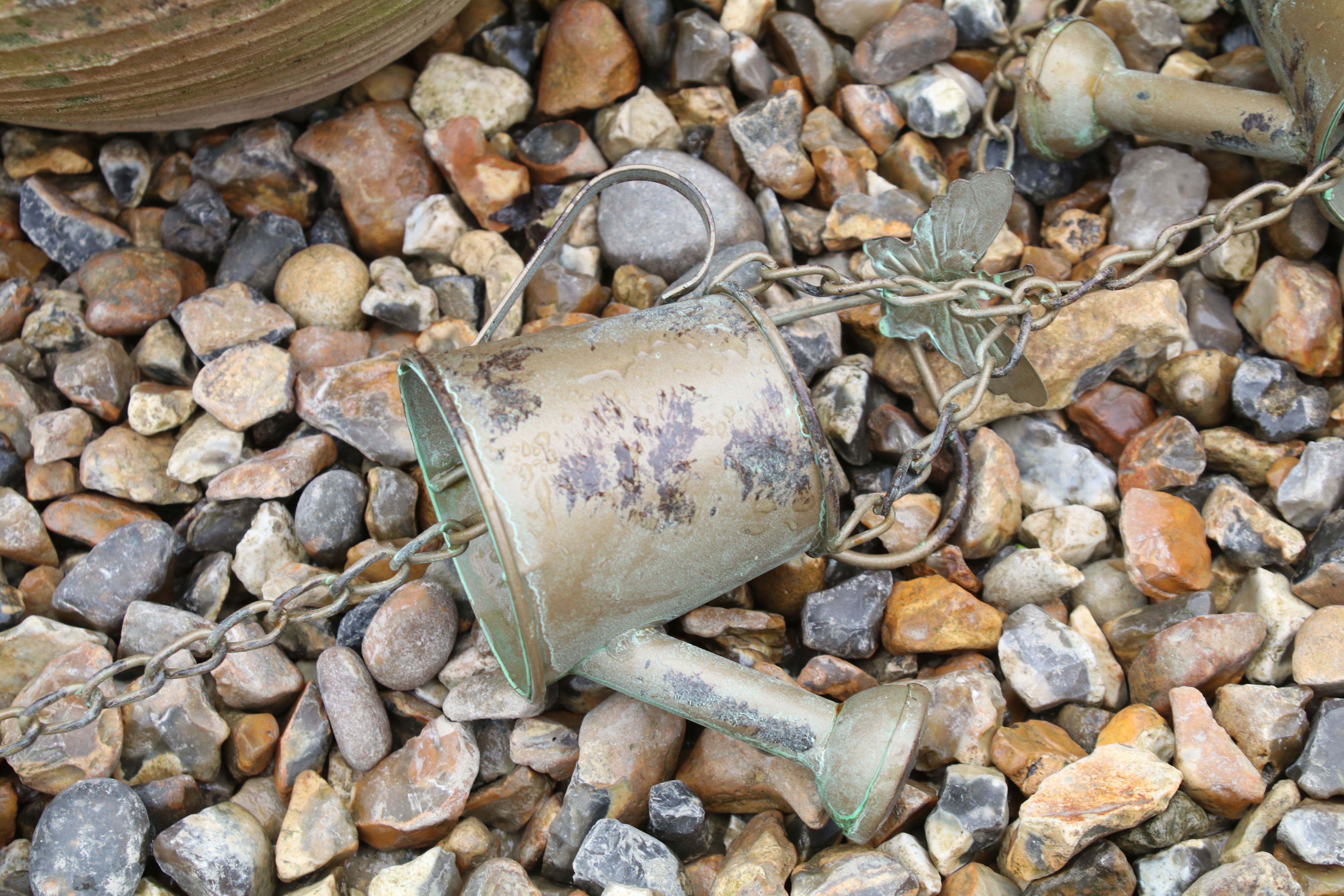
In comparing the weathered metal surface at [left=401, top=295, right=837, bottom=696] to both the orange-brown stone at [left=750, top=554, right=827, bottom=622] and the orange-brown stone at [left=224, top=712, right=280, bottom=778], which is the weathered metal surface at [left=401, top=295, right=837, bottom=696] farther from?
the orange-brown stone at [left=224, top=712, right=280, bottom=778]

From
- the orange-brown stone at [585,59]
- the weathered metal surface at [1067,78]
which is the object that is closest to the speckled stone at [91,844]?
the orange-brown stone at [585,59]

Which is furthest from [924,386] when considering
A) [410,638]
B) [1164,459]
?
[410,638]

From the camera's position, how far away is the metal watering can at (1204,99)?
1.26 m

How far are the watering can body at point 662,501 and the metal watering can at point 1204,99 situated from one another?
0.72m

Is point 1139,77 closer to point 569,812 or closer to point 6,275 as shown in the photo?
point 569,812

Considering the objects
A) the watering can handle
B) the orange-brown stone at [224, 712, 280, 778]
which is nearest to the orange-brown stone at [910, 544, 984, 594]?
the watering can handle

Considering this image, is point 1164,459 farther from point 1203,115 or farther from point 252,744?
point 252,744

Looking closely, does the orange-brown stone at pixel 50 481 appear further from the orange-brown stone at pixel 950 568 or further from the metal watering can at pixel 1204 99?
the metal watering can at pixel 1204 99

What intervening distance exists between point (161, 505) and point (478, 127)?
802 mm

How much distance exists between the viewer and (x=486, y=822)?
4.06 feet

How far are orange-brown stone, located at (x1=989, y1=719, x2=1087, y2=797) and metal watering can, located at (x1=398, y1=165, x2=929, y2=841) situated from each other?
18 centimetres

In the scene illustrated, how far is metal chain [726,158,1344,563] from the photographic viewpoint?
109 cm

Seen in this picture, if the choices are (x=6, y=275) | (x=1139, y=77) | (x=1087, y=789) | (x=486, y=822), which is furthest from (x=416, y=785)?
(x=1139, y=77)

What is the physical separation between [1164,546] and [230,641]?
1.16m
